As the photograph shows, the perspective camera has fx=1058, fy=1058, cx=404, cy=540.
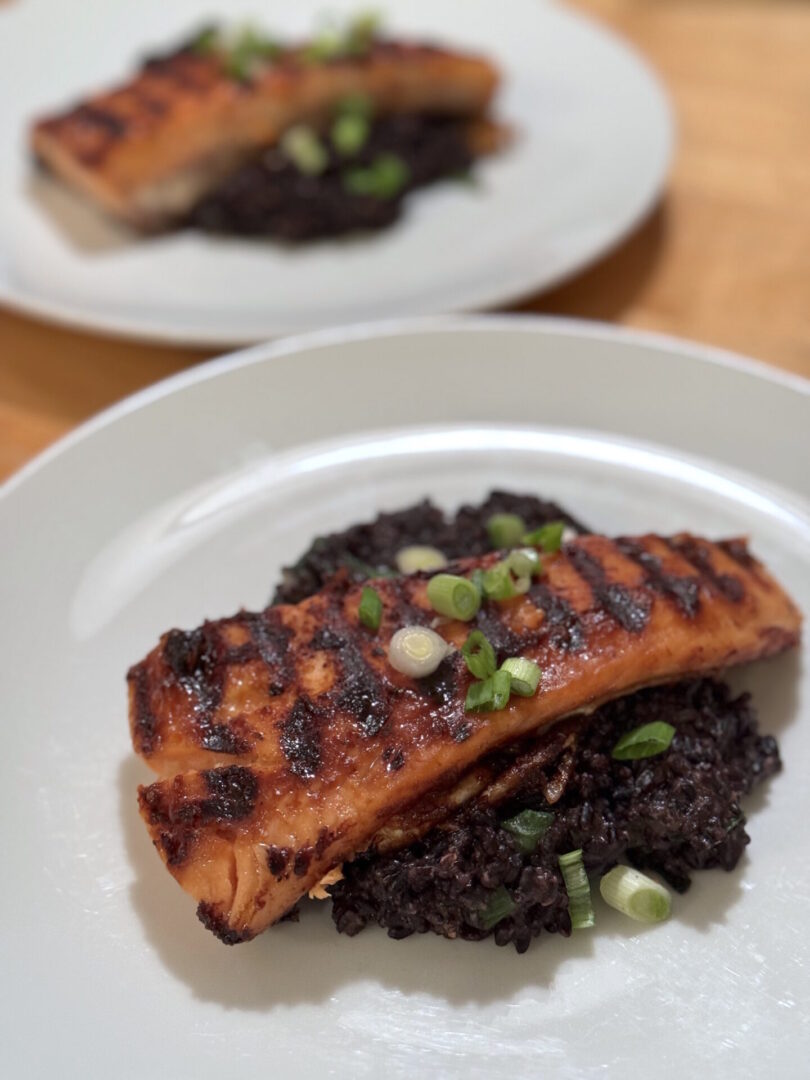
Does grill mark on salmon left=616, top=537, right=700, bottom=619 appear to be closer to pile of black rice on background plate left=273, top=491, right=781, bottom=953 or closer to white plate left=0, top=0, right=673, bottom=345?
pile of black rice on background plate left=273, top=491, right=781, bottom=953

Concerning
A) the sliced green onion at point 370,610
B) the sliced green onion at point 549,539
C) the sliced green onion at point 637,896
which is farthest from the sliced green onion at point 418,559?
the sliced green onion at point 637,896

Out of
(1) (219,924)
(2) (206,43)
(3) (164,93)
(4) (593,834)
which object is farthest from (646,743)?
(2) (206,43)

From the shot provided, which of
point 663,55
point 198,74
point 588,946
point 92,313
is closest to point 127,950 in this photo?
point 588,946

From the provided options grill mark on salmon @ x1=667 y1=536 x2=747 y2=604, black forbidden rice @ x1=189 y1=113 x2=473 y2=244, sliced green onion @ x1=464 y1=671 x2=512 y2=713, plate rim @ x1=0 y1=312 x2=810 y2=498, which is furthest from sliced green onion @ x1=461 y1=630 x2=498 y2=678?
black forbidden rice @ x1=189 y1=113 x2=473 y2=244

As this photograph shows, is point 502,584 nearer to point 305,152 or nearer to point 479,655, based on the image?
point 479,655

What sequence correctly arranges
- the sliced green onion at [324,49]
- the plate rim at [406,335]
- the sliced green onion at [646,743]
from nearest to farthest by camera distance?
the sliced green onion at [646,743], the plate rim at [406,335], the sliced green onion at [324,49]

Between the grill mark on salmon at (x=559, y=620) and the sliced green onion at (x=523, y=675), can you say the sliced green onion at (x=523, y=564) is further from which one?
the sliced green onion at (x=523, y=675)
